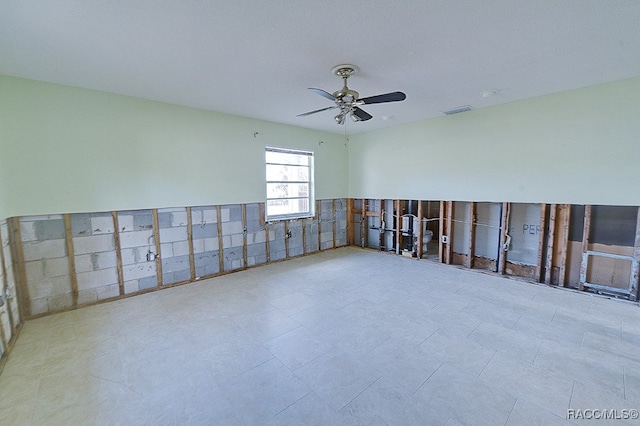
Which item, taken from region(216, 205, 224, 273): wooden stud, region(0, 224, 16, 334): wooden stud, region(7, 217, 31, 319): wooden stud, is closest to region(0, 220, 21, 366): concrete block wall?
region(0, 224, 16, 334): wooden stud

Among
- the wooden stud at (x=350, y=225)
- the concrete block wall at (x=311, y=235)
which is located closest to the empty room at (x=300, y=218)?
the concrete block wall at (x=311, y=235)

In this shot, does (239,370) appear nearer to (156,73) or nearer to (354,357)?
(354,357)

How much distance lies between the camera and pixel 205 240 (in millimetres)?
4738

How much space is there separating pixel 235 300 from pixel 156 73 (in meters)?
3.08

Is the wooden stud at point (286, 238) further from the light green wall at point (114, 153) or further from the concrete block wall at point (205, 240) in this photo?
the concrete block wall at point (205, 240)

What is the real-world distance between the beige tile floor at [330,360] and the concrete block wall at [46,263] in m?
0.23

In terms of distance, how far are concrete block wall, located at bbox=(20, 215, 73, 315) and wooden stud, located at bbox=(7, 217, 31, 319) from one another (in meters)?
0.02

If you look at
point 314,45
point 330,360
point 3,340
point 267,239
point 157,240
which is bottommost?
point 330,360

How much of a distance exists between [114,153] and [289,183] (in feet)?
10.4

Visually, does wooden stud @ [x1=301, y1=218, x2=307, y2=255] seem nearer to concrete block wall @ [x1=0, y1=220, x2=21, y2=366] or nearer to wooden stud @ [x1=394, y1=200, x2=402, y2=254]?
wooden stud @ [x1=394, y1=200, x2=402, y2=254]

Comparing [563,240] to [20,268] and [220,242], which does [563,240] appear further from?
[20,268]

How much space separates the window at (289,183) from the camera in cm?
569

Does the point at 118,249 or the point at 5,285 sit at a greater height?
the point at 118,249

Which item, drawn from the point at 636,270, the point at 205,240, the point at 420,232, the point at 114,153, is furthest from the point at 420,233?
the point at 114,153
